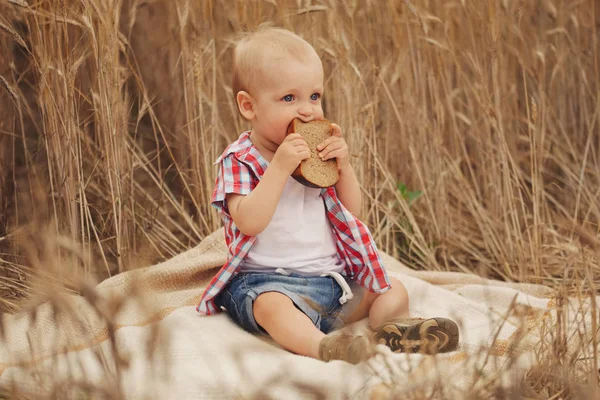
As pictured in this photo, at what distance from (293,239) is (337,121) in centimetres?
96

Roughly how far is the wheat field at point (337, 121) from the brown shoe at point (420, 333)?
67 centimetres

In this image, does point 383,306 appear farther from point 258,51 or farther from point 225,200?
point 258,51

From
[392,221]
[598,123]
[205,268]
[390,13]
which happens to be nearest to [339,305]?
[205,268]

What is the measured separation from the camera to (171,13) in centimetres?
282

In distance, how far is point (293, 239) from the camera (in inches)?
74.9

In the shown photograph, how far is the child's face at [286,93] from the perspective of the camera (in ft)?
5.98

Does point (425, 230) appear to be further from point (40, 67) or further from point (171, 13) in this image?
point (40, 67)

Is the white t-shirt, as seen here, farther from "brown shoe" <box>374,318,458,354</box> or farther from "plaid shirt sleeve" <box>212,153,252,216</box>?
"brown shoe" <box>374,318,458,354</box>

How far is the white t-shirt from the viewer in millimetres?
1901

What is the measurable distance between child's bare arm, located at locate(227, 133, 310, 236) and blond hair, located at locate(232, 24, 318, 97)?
0.19m

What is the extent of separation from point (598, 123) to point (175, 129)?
1747mm

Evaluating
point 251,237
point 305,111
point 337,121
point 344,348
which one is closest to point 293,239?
point 251,237

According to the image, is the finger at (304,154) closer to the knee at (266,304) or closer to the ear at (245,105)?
the ear at (245,105)

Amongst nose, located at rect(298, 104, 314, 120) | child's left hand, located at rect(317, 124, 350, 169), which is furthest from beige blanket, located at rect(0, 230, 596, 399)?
nose, located at rect(298, 104, 314, 120)
